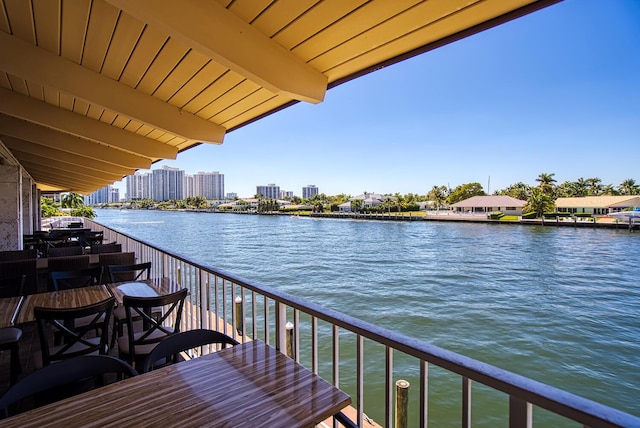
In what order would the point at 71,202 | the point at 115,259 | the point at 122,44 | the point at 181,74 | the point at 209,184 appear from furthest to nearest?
1. the point at 209,184
2. the point at 71,202
3. the point at 115,259
4. the point at 181,74
5. the point at 122,44

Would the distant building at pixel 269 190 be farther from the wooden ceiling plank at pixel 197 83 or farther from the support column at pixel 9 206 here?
the wooden ceiling plank at pixel 197 83

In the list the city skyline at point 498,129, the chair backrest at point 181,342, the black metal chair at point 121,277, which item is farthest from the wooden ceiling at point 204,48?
the city skyline at point 498,129

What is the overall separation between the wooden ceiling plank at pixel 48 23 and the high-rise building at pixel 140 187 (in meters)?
100

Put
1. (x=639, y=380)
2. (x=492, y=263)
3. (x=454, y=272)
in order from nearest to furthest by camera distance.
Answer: (x=639, y=380)
(x=454, y=272)
(x=492, y=263)

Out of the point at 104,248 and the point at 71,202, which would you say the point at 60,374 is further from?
the point at 71,202

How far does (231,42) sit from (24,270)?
12.2 ft

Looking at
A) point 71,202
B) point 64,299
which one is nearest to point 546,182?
point 64,299

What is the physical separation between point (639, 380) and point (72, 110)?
1230 cm

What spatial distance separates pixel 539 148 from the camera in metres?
63.0

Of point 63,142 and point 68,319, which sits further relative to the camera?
point 63,142

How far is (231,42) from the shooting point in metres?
2.00

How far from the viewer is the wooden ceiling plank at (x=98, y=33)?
6.49 ft

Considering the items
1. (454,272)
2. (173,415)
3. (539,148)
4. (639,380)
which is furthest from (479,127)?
(173,415)

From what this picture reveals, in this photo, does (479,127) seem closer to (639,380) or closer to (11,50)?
(639,380)
